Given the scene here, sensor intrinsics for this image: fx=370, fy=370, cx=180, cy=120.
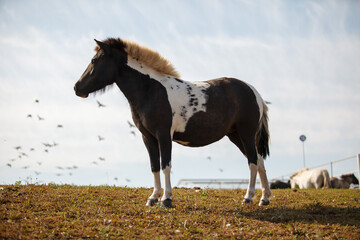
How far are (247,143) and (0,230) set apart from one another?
5.18 m

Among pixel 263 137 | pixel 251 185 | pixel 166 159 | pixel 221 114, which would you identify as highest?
pixel 221 114

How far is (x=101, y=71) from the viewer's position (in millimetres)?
7805

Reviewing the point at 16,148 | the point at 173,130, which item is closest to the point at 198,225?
the point at 173,130

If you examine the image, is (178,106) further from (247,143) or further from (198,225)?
(198,225)

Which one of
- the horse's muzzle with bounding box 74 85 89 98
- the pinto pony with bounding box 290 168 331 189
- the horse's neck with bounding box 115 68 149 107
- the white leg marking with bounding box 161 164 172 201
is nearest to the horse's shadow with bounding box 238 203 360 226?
the white leg marking with bounding box 161 164 172 201

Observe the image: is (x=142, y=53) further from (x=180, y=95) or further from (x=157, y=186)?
(x=157, y=186)

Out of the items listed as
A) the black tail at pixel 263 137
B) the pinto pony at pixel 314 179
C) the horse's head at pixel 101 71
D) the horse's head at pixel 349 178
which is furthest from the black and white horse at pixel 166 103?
the horse's head at pixel 349 178

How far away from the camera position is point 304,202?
8938mm

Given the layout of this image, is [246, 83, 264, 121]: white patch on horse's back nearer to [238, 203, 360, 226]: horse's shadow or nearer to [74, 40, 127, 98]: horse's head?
[238, 203, 360, 226]: horse's shadow

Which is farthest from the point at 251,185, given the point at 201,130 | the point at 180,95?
the point at 180,95

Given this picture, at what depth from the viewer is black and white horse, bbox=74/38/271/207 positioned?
295 inches

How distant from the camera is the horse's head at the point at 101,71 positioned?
308 inches

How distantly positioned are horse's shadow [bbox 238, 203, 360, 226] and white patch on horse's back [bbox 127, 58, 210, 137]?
2232 mm

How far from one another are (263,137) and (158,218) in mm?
3928
